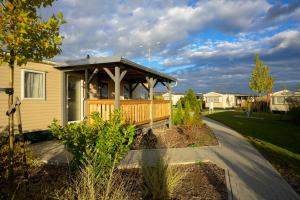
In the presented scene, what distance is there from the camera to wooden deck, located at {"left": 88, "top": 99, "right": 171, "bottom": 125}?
9.65 meters

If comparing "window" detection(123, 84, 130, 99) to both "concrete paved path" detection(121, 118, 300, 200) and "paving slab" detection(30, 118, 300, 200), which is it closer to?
"paving slab" detection(30, 118, 300, 200)

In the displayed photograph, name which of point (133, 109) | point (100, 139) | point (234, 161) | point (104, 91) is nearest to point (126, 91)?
point (104, 91)

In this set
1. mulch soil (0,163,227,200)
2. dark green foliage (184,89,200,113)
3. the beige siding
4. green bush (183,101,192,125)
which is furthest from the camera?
dark green foliage (184,89,200,113)

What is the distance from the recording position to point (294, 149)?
1000cm

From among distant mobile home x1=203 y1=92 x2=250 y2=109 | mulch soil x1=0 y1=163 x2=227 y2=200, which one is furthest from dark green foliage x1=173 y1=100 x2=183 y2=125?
distant mobile home x1=203 y1=92 x2=250 y2=109

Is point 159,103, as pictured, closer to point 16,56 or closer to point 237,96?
point 16,56

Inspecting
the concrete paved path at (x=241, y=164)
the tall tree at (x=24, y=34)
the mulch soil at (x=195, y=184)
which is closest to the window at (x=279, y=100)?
the concrete paved path at (x=241, y=164)

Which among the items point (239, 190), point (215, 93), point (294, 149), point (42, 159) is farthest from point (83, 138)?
point (215, 93)

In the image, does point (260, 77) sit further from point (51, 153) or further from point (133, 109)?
point (51, 153)

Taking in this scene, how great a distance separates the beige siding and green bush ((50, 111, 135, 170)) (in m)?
4.82

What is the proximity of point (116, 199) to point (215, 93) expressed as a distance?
49.0 meters

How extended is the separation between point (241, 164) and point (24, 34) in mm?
6083

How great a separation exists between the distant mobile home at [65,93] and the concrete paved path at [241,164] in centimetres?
232

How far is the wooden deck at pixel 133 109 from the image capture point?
9.65m
